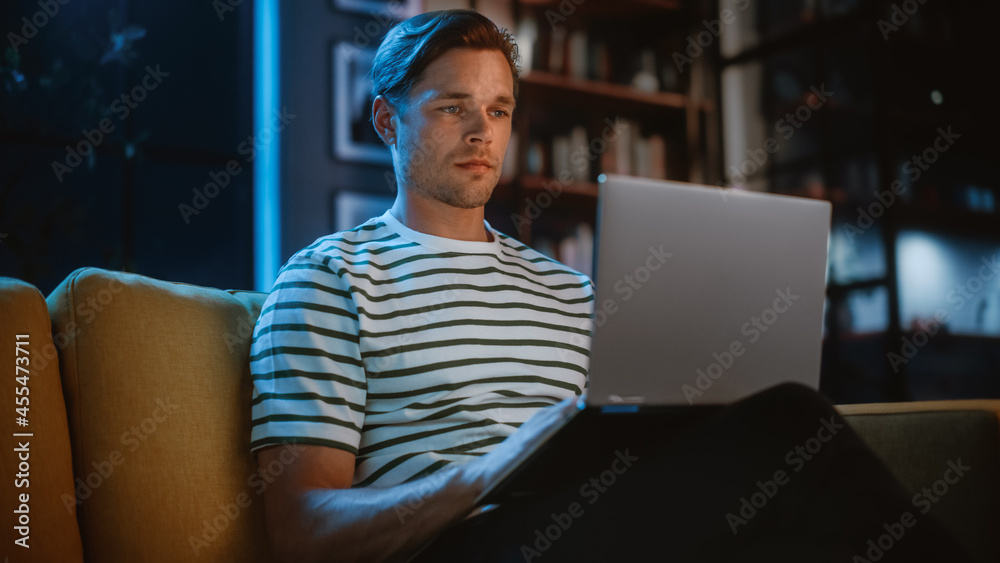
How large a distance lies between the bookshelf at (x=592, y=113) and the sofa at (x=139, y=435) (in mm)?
2350

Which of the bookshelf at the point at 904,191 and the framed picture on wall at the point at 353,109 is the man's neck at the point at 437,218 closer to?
the framed picture on wall at the point at 353,109

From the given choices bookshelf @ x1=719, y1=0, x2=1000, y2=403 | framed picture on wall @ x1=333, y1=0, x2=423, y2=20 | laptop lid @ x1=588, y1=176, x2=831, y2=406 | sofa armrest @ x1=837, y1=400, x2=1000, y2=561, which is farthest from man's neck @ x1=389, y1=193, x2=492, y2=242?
bookshelf @ x1=719, y1=0, x2=1000, y2=403

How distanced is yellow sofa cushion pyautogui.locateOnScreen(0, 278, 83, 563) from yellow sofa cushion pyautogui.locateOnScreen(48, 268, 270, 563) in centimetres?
3

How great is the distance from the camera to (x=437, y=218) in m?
1.39

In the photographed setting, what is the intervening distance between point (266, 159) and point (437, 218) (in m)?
2.01

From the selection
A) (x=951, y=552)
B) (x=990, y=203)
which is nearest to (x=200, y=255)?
(x=951, y=552)

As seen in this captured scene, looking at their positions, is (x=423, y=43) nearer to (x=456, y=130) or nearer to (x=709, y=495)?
(x=456, y=130)

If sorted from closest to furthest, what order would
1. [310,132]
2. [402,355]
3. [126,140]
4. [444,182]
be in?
[402,355] < [444,182] < [126,140] < [310,132]

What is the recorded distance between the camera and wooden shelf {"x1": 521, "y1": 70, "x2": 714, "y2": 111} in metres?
3.50

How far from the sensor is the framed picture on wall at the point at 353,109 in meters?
3.21

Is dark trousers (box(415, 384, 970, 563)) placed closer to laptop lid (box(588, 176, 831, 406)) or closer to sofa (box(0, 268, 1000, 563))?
laptop lid (box(588, 176, 831, 406))

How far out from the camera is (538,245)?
354cm

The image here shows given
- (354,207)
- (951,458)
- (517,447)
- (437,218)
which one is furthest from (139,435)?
(354,207)

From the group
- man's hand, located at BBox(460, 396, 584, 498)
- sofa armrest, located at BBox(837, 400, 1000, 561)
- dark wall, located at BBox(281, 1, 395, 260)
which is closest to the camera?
man's hand, located at BBox(460, 396, 584, 498)
